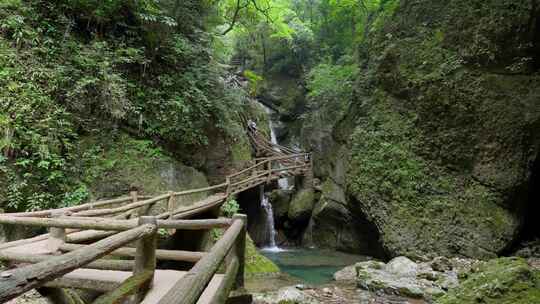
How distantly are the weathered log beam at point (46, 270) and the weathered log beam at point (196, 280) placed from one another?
430mm

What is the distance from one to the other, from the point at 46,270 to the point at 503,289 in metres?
4.65

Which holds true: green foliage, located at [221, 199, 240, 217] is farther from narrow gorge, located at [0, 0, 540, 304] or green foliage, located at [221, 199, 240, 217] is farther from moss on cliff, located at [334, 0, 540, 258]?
moss on cliff, located at [334, 0, 540, 258]

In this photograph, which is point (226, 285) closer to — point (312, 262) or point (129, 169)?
point (129, 169)

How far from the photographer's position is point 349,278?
7.50m

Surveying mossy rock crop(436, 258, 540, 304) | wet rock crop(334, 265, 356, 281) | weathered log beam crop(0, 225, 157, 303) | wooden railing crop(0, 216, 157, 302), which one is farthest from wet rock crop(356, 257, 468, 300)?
weathered log beam crop(0, 225, 157, 303)

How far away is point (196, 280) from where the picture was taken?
1.76 m

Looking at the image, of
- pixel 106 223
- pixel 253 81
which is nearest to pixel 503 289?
pixel 106 223

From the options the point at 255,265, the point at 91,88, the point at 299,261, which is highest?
the point at 91,88

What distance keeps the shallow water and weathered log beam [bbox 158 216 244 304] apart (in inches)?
265

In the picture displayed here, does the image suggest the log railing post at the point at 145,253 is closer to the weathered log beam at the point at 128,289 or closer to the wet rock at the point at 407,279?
the weathered log beam at the point at 128,289

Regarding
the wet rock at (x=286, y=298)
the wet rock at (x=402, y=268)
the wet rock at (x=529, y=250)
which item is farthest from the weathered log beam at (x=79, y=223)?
the wet rock at (x=529, y=250)

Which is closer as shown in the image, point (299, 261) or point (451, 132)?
point (451, 132)

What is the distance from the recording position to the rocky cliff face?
780cm

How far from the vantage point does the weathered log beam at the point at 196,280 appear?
1.52 meters
